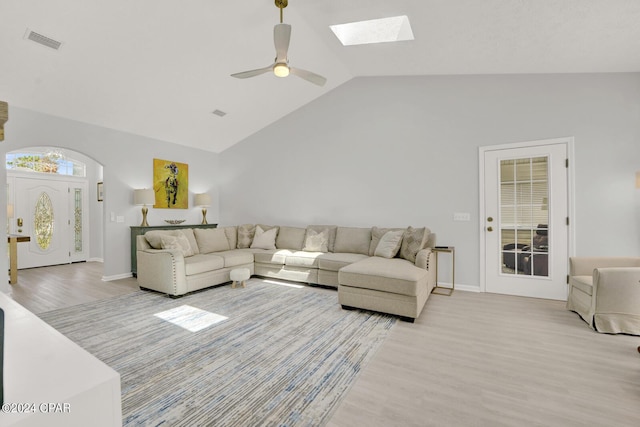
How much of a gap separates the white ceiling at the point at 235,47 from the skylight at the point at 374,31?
11 cm

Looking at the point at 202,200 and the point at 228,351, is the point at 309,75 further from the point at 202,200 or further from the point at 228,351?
the point at 202,200

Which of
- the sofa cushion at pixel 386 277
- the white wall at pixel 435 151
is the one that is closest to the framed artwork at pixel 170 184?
the white wall at pixel 435 151

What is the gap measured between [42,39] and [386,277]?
445 cm

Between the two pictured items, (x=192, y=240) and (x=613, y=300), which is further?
(x=192, y=240)

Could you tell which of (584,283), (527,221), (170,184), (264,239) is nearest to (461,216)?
(527,221)

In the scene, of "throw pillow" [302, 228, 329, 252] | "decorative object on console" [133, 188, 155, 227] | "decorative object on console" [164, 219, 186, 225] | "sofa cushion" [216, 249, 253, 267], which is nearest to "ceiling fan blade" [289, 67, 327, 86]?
"throw pillow" [302, 228, 329, 252]

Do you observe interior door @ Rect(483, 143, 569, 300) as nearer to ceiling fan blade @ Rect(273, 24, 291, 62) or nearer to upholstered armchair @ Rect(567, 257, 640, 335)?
upholstered armchair @ Rect(567, 257, 640, 335)

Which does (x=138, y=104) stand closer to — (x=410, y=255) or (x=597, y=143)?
(x=410, y=255)

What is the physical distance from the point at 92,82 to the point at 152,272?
2.64 m

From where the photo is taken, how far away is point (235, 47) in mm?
3893

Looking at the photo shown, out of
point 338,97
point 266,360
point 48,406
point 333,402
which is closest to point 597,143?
point 338,97

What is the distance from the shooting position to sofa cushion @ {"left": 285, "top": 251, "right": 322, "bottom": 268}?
442 cm

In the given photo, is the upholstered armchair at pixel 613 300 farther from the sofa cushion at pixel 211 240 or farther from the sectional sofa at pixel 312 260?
the sofa cushion at pixel 211 240

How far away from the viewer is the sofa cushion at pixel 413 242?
12.4 ft
